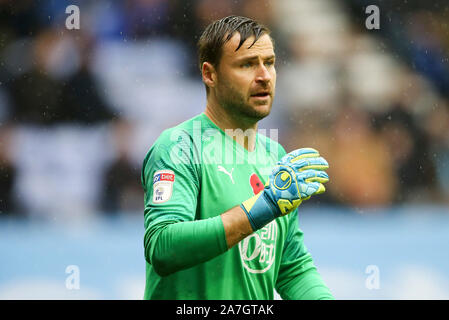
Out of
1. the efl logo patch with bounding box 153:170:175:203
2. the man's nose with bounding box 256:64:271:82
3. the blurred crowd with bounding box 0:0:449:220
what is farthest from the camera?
the blurred crowd with bounding box 0:0:449:220

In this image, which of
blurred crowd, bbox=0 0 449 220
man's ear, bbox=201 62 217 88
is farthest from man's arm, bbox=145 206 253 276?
blurred crowd, bbox=0 0 449 220

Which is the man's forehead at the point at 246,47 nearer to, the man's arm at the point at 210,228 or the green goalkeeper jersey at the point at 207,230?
the green goalkeeper jersey at the point at 207,230

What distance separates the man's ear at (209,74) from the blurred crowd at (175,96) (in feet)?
11.3

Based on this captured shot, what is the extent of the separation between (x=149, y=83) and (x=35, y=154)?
1354mm

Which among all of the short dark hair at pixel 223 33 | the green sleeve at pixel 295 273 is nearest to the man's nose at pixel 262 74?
the short dark hair at pixel 223 33

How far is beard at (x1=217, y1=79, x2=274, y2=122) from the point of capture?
9.29 feet

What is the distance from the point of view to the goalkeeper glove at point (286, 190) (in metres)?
2.37

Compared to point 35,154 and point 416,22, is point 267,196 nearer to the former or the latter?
point 35,154

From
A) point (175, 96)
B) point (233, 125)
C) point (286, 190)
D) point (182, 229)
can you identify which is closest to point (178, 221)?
point (182, 229)

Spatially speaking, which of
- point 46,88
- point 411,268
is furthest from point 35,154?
point 411,268

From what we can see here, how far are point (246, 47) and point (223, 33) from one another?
129mm

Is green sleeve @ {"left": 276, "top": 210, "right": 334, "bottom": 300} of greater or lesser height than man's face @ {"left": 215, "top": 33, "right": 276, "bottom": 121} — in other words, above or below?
below

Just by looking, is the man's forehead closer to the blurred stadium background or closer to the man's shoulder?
the man's shoulder

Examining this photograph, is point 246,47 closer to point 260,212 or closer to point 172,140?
point 172,140
